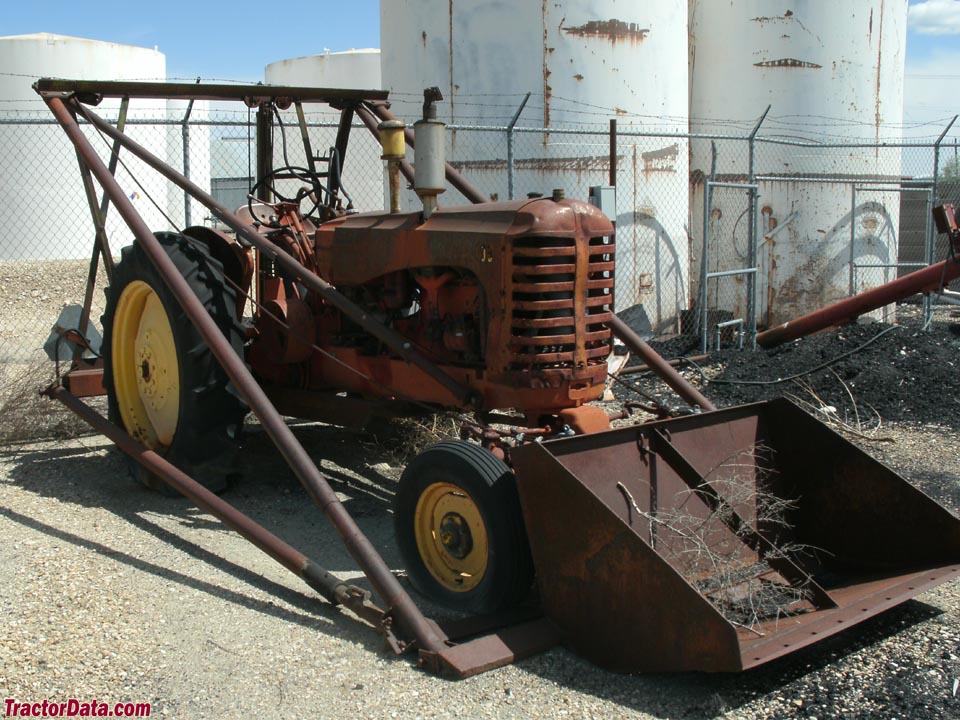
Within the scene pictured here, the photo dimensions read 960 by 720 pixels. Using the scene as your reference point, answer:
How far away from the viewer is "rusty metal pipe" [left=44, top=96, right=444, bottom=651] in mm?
3842

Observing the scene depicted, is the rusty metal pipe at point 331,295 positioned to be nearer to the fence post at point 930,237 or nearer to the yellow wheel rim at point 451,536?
the yellow wheel rim at point 451,536

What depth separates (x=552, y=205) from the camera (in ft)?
14.7

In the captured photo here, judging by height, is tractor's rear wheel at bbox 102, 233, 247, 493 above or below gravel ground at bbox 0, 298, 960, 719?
above

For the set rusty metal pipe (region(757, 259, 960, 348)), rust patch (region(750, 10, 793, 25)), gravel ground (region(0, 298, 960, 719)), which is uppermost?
rust patch (region(750, 10, 793, 25))

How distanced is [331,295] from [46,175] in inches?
587

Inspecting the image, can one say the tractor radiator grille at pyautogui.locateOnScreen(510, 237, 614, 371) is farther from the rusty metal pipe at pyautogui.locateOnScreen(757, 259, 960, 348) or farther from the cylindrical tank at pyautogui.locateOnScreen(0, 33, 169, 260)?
the cylindrical tank at pyautogui.locateOnScreen(0, 33, 169, 260)

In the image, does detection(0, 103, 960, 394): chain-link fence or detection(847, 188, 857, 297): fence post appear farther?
detection(847, 188, 857, 297): fence post

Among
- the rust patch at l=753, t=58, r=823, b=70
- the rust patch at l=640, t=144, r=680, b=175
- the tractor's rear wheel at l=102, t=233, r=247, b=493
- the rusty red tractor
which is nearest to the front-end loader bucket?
the rusty red tractor

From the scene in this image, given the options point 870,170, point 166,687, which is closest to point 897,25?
point 870,170

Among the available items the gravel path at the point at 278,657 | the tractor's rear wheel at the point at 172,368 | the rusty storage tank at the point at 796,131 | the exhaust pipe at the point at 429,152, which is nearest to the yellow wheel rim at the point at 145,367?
the tractor's rear wheel at the point at 172,368

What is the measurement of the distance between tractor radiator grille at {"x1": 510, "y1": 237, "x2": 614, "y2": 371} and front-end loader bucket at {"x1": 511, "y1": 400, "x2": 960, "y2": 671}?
52 centimetres

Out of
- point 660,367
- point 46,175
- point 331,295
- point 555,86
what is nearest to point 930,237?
point 555,86

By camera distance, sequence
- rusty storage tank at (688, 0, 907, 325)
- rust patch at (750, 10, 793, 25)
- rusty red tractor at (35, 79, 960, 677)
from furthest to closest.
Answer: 1. rusty storage tank at (688, 0, 907, 325)
2. rust patch at (750, 10, 793, 25)
3. rusty red tractor at (35, 79, 960, 677)

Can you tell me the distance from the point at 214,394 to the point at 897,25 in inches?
456
